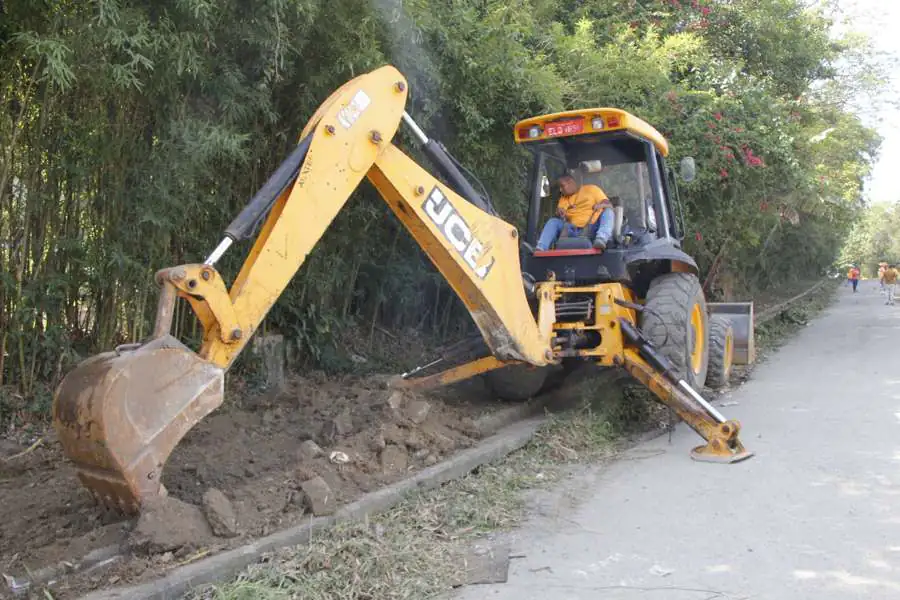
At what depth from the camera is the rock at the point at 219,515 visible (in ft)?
12.3

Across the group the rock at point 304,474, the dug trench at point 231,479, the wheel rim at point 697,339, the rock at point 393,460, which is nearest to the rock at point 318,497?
the dug trench at point 231,479

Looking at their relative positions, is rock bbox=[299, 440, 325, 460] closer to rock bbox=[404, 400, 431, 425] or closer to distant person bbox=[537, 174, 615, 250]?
rock bbox=[404, 400, 431, 425]

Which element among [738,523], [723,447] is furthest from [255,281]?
[723,447]

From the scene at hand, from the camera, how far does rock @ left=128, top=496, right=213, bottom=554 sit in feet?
11.4

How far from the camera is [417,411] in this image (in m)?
5.60

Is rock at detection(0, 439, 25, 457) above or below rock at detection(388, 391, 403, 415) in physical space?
below

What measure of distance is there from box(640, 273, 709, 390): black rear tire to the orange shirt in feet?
2.72

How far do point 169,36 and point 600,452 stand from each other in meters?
4.23

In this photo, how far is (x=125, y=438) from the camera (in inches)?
135

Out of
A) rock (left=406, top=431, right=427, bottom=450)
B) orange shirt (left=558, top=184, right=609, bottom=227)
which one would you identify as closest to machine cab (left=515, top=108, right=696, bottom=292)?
orange shirt (left=558, top=184, right=609, bottom=227)

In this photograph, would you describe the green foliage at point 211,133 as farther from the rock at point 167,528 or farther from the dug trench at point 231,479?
the rock at point 167,528

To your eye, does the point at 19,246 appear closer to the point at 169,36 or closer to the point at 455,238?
the point at 169,36

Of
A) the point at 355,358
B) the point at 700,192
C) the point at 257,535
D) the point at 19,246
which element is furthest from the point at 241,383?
the point at 700,192

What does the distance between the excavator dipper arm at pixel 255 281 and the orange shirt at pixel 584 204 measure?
1.76m
